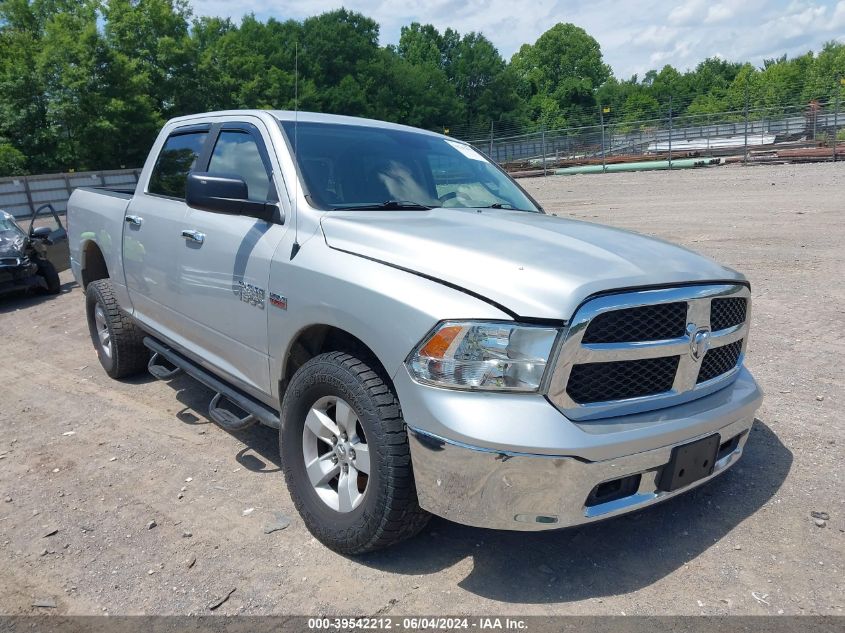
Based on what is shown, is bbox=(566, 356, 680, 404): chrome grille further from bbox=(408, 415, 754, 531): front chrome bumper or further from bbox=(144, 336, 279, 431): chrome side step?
bbox=(144, 336, 279, 431): chrome side step

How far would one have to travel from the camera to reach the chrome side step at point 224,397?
12.0ft

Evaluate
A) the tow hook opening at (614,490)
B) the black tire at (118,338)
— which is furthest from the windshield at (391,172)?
the black tire at (118,338)

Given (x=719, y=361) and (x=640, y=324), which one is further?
(x=719, y=361)

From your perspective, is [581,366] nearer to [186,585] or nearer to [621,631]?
[621,631]

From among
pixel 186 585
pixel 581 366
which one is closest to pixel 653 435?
pixel 581 366

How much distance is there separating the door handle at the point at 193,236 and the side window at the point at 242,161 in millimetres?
395

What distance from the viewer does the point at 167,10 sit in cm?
4512

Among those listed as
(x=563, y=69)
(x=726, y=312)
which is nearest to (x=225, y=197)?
(x=726, y=312)

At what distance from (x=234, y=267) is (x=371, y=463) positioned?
57.4 inches

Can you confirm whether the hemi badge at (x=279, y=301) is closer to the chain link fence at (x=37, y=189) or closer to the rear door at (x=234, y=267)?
the rear door at (x=234, y=267)

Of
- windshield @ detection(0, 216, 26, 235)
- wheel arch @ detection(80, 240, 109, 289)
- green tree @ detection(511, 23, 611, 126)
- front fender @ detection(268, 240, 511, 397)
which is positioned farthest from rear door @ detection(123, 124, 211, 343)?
green tree @ detection(511, 23, 611, 126)

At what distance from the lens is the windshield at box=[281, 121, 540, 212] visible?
3.63 meters

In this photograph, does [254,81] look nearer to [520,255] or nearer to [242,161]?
[242,161]

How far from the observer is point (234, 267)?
3660 mm
